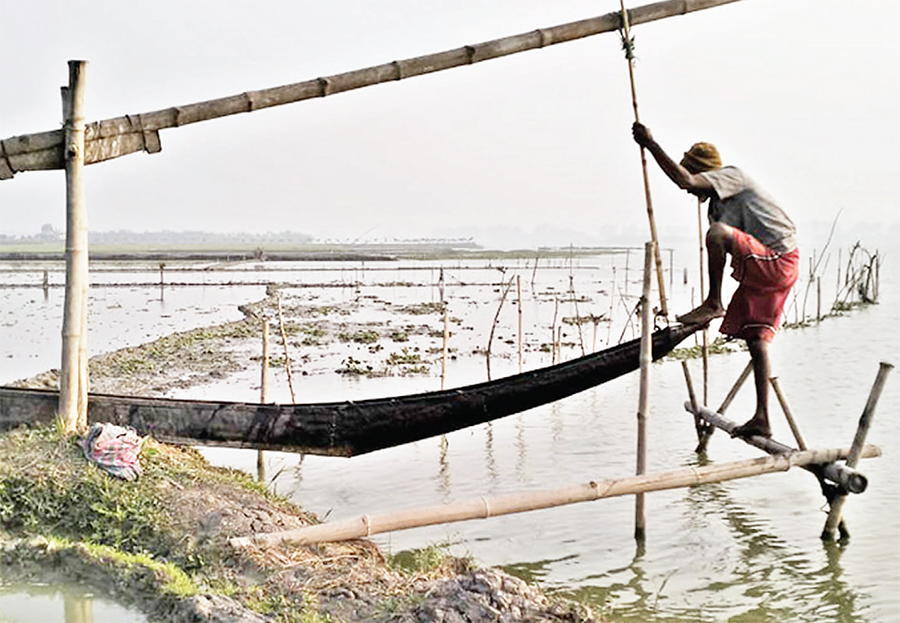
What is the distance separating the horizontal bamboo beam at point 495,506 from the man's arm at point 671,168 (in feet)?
5.45

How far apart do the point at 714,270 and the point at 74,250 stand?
3.83 metres

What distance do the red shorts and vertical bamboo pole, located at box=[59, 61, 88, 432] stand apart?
3909 mm

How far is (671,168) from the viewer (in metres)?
5.06

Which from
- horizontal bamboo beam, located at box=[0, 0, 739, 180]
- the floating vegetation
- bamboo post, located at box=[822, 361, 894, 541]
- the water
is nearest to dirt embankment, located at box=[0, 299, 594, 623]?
the water

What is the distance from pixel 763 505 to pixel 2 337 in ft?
59.5

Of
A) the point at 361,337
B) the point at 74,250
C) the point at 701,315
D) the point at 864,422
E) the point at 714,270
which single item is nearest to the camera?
the point at 74,250

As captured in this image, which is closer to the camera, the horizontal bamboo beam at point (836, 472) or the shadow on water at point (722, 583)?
the shadow on water at point (722, 583)

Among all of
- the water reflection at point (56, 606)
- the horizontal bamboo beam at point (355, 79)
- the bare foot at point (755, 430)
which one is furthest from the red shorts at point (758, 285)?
the water reflection at point (56, 606)

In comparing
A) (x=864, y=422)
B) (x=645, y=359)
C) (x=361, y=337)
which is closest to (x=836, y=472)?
(x=864, y=422)

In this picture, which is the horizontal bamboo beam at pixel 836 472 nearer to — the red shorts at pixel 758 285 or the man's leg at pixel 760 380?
the man's leg at pixel 760 380

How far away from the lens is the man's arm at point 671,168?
505cm

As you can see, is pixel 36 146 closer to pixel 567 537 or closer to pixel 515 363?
pixel 567 537

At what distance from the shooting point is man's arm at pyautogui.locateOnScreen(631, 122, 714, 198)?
5.05 meters

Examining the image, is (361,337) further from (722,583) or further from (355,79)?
(722,583)
